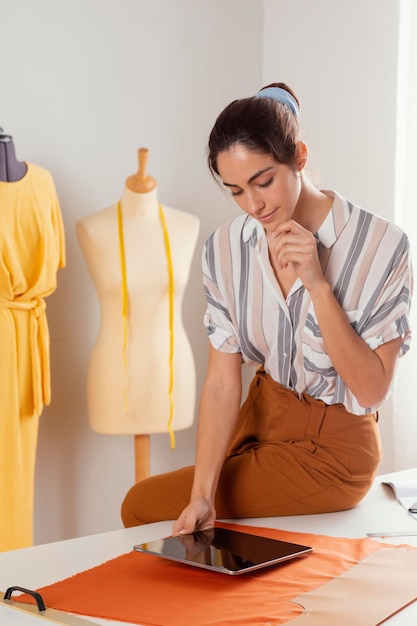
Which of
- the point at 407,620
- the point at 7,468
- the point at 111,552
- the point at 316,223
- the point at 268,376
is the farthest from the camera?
the point at 7,468

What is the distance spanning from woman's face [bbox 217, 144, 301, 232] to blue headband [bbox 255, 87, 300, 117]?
0.14 meters

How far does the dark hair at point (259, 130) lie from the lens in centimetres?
151

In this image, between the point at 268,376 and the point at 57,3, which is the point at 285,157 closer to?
the point at 268,376

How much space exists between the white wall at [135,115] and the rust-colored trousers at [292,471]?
1380mm

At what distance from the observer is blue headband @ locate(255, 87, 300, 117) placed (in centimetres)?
161

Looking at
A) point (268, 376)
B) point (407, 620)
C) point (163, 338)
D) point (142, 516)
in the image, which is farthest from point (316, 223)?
point (163, 338)

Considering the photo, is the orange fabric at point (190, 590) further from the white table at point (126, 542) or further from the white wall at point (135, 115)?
the white wall at point (135, 115)

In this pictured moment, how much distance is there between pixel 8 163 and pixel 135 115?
2.78 ft

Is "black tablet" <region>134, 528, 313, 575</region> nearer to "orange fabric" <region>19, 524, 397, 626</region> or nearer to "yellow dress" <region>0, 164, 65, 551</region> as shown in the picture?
"orange fabric" <region>19, 524, 397, 626</region>

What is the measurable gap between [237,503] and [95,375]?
1.07m

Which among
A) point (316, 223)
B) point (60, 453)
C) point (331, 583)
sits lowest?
point (60, 453)

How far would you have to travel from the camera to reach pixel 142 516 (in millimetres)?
1767

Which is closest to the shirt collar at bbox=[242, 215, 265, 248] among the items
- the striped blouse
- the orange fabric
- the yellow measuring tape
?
the striped blouse

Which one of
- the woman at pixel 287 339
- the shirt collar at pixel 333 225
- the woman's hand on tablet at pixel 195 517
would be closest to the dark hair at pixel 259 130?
the woman at pixel 287 339
